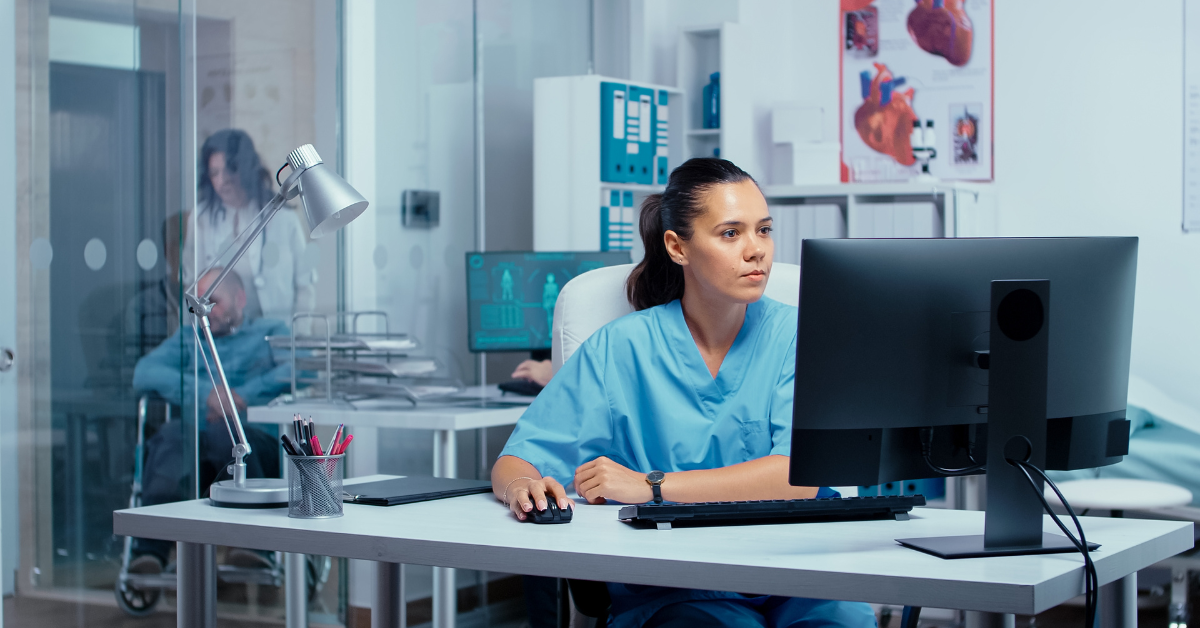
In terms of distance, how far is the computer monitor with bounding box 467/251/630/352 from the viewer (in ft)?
11.5

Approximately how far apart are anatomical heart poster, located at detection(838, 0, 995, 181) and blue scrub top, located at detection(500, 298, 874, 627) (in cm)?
266

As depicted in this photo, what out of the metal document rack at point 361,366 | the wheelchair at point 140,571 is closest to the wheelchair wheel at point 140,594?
the wheelchair at point 140,571

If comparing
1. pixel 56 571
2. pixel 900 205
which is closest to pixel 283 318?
pixel 56 571

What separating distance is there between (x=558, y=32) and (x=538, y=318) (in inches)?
56.6

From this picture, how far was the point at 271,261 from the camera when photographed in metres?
3.45

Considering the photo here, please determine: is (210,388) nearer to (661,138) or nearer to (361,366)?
(361,366)

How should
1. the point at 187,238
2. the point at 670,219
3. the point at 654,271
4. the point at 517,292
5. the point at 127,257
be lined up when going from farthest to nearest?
1. the point at 517,292
2. the point at 187,238
3. the point at 127,257
4. the point at 654,271
5. the point at 670,219

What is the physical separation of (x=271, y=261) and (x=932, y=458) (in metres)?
2.45

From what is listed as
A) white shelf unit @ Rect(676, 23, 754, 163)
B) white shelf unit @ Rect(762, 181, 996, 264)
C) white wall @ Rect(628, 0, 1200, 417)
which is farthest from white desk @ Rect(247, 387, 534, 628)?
white wall @ Rect(628, 0, 1200, 417)

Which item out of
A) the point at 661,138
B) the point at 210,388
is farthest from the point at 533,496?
the point at 661,138

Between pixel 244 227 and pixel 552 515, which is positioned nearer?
pixel 552 515

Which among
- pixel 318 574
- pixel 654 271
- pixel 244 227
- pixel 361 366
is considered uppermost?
pixel 244 227

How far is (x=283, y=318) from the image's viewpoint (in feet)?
11.4

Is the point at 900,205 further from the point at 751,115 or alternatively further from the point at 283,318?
the point at 283,318
